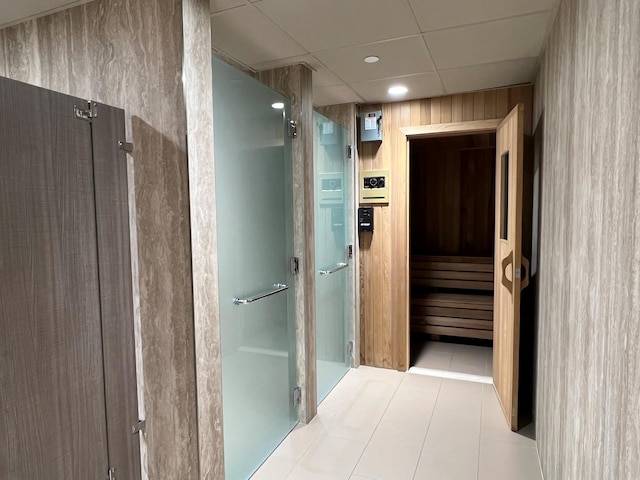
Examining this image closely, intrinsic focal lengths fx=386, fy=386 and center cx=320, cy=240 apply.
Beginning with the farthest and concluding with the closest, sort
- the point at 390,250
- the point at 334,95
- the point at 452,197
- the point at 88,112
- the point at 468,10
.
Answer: the point at 452,197
the point at 390,250
the point at 334,95
the point at 468,10
the point at 88,112

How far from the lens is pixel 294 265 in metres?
2.68

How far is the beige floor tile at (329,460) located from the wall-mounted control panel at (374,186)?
81.0 inches

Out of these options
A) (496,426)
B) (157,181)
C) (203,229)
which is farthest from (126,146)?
(496,426)

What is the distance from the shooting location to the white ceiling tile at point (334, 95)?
3165 mm

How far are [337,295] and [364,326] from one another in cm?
56

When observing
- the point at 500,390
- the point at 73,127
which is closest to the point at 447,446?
the point at 500,390

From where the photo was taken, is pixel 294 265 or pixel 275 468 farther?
pixel 294 265

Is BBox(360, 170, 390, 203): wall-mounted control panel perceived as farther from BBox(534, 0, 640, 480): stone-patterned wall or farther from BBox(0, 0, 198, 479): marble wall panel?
BBox(0, 0, 198, 479): marble wall panel

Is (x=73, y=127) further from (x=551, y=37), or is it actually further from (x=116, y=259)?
(x=551, y=37)

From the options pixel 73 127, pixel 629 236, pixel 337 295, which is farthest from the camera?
pixel 337 295

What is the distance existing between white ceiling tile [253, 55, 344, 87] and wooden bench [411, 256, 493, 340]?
2593 mm

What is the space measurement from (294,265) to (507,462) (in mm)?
1782

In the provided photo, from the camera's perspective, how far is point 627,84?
3.09ft

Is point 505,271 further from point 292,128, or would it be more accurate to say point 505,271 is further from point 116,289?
point 116,289
